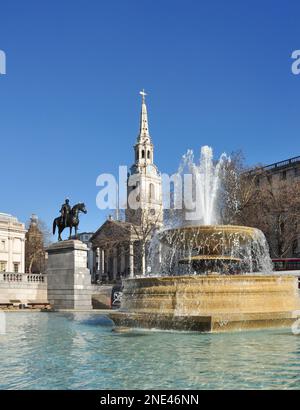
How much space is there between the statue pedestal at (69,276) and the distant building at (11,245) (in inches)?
1854

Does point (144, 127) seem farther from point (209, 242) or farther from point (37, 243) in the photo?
point (209, 242)

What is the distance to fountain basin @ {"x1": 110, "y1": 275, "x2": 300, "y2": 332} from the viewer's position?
42.7 feet

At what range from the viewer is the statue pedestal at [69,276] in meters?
29.6

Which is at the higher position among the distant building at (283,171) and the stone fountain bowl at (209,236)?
the distant building at (283,171)

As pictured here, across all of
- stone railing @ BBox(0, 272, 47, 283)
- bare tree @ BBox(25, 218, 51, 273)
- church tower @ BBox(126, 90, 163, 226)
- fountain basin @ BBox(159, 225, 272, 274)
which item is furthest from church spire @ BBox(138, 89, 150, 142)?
fountain basin @ BBox(159, 225, 272, 274)

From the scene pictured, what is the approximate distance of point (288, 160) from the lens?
62.4 metres

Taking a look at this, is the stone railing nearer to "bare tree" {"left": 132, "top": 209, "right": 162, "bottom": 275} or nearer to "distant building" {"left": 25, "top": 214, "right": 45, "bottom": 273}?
"bare tree" {"left": 132, "top": 209, "right": 162, "bottom": 275}

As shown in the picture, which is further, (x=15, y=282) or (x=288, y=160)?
(x=288, y=160)

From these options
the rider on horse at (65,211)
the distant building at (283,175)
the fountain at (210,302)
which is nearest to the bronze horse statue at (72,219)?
the rider on horse at (65,211)

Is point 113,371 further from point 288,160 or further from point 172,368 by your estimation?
point 288,160

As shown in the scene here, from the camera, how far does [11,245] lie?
76938 millimetres

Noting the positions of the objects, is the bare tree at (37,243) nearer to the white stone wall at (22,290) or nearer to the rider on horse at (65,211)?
the white stone wall at (22,290)
